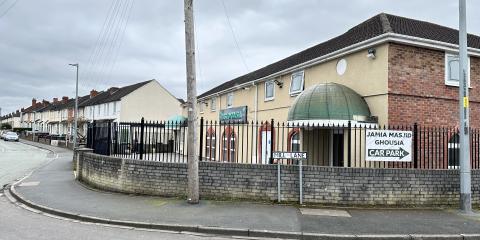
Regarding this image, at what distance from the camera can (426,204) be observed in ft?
33.2

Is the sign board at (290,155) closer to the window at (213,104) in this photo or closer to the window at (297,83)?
the window at (297,83)

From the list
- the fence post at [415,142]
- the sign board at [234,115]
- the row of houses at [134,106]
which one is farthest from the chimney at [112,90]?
the fence post at [415,142]

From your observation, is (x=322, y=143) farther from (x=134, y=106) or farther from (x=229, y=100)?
(x=134, y=106)

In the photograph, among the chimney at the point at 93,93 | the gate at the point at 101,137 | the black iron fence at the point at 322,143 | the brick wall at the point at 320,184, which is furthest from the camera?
the chimney at the point at 93,93

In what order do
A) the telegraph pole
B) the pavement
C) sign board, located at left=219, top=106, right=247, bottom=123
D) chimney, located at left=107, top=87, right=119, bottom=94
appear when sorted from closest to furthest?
the pavement < the telegraph pole < sign board, located at left=219, top=106, right=247, bottom=123 < chimney, located at left=107, top=87, right=119, bottom=94

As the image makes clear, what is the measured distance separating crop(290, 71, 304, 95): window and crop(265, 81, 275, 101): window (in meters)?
2.01

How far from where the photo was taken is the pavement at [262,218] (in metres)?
7.50

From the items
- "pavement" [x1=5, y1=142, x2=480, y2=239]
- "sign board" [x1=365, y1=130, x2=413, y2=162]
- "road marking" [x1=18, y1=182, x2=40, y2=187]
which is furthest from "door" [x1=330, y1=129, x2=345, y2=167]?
"road marking" [x1=18, y1=182, x2=40, y2=187]

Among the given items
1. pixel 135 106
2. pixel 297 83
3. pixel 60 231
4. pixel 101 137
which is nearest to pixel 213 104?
pixel 297 83

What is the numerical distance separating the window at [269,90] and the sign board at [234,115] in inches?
94.1

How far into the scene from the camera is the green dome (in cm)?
1238

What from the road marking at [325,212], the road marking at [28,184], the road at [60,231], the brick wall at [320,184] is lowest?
the road marking at [28,184]

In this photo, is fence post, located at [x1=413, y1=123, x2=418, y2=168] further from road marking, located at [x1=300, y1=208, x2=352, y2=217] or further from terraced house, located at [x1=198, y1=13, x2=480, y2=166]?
road marking, located at [x1=300, y1=208, x2=352, y2=217]

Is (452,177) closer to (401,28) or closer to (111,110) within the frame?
(401,28)
